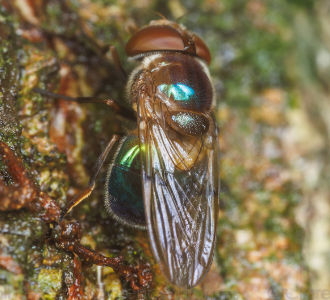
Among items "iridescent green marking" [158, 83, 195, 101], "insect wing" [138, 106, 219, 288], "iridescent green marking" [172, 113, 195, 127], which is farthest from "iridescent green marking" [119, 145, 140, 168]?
"iridescent green marking" [158, 83, 195, 101]

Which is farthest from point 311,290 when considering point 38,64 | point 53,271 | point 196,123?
point 38,64

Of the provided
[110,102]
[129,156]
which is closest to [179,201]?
[129,156]

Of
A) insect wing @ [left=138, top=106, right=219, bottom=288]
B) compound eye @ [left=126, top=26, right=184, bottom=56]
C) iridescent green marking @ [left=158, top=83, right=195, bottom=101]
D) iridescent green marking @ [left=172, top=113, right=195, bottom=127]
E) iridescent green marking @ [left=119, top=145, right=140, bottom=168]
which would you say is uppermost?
compound eye @ [left=126, top=26, right=184, bottom=56]

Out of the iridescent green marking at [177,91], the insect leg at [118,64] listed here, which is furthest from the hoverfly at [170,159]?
the insect leg at [118,64]

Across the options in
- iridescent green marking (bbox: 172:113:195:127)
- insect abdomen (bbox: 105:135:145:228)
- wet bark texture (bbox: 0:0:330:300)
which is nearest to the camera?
wet bark texture (bbox: 0:0:330:300)

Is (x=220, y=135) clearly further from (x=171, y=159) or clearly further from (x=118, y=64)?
(x=118, y=64)

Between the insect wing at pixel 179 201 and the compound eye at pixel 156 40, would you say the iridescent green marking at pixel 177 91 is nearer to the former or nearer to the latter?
the insect wing at pixel 179 201

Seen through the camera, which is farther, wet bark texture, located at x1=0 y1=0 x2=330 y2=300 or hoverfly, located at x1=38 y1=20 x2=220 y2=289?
wet bark texture, located at x1=0 y1=0 x2=330 y2=300

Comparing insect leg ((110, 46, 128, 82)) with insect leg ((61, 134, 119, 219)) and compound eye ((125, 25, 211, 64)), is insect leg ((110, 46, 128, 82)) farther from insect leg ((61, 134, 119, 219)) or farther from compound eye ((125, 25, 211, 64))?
insect leg ((61, 134, 119, 219))
